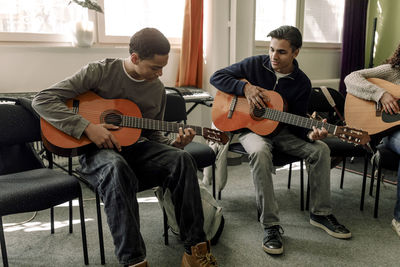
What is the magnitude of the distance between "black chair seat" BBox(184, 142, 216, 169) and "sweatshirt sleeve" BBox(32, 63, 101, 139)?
0.69 metres

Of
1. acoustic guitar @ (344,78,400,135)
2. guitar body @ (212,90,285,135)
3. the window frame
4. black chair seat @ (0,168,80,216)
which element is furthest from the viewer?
the window frame

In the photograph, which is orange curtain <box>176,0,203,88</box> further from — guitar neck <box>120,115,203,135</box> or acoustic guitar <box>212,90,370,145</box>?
guitar neck <box>120,115,203,135</box>

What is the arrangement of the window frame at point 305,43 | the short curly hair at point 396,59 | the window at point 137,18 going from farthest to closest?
the window frame at point 305,43 → the window at point 137,18 → the short curly hair at point 396,59

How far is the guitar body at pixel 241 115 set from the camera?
203 centimetres

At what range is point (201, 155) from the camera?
2.07m

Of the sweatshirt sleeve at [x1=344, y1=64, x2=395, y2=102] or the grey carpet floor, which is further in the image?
the sweatshirt sleeve at [x1=344, y1=64, x2=395, y2=102]

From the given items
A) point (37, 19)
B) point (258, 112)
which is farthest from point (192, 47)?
point (258, 112)

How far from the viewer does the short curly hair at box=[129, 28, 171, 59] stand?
162 cm

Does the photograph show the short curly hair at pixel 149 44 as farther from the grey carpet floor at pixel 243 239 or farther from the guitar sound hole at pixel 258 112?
the grey carpet floor at pixel 243 239

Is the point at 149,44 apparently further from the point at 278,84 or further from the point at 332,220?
the point at 332,220

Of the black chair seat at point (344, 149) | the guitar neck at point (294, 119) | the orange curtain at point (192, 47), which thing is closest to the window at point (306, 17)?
the orange curtain at point (192, 47)

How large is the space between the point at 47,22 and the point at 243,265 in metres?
2.40

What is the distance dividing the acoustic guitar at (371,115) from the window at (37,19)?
2.22 m

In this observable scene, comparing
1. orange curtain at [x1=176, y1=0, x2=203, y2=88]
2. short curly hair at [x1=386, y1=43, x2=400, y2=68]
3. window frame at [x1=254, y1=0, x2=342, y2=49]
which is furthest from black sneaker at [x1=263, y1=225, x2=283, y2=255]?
window frame at [x1=254, y1=0, x2=342, y2=49]
